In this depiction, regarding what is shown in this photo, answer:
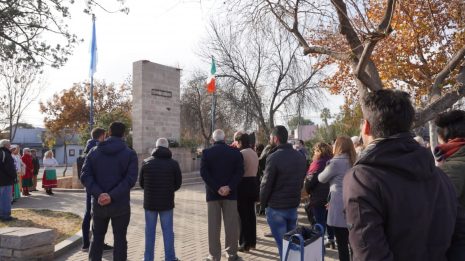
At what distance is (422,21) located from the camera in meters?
12.9

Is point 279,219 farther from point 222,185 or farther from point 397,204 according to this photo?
point 397,204

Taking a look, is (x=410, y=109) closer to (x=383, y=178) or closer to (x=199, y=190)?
(x=383, y=178)

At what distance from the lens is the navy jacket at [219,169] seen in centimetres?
598

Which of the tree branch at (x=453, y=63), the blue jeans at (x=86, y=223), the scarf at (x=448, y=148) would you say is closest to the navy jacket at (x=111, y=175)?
the blue jeans at (x=86, y=223)

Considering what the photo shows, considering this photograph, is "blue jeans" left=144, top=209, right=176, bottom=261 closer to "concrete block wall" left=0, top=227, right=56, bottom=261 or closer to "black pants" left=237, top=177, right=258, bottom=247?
"black pants" left=237, top=177, right=258, bottom=247

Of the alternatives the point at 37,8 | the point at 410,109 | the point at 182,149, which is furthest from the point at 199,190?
the point at 410,109

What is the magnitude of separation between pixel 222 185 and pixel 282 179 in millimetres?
1002

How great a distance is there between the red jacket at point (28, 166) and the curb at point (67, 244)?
316 inches

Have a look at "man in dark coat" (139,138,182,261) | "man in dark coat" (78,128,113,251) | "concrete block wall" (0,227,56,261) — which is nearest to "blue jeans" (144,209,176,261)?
"man in dark coat" (139,138,182,261)

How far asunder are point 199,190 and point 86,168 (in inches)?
408

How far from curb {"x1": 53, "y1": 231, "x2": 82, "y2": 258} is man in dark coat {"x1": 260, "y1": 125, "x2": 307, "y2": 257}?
3.54 m

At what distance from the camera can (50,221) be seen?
9164 millimetres

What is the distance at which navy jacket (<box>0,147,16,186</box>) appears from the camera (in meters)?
8.90

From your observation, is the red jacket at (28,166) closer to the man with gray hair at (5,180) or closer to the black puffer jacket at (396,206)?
the man with gray hair at (5,180)
